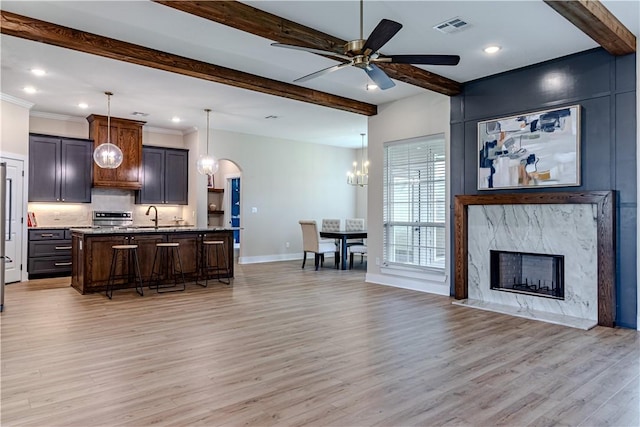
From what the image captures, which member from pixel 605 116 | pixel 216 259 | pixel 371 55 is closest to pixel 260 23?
pixel 371 55

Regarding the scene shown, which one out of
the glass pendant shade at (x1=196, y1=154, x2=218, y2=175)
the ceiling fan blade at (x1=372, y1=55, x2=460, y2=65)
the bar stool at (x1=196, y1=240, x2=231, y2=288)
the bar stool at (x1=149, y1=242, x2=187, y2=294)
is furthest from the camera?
the glass pendant shade at (x1=196, y1=154, x2=218, y2=175)

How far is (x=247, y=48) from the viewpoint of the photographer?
4.65 meters

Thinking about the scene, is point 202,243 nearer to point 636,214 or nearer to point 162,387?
point 162,387

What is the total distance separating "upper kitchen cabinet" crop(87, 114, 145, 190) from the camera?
7965 millimetres

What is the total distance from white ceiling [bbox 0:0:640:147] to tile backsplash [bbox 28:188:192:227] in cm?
176

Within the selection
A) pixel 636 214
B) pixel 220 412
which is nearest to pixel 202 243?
pixel 220 412

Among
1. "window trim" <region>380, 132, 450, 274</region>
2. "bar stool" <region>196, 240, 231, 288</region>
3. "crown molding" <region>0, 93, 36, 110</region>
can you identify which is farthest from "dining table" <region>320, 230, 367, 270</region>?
"crown molding" <region>0, 93, 36, 110</region>

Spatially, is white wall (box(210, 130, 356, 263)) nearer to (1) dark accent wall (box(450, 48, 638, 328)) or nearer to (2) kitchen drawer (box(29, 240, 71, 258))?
(2) kitchen drawer (box(29, 240, 71, 258))

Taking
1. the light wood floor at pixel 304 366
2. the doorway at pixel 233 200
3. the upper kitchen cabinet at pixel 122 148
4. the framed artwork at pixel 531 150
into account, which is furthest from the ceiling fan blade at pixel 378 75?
the doorway at pixel 233 200

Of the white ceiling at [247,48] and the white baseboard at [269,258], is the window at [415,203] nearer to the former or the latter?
the white ceiling at [247,48]

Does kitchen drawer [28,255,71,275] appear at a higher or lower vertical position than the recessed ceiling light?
lower

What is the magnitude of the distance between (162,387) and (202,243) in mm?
4274

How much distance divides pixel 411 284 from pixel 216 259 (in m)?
3.29

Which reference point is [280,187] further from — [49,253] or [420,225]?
[49,253]
